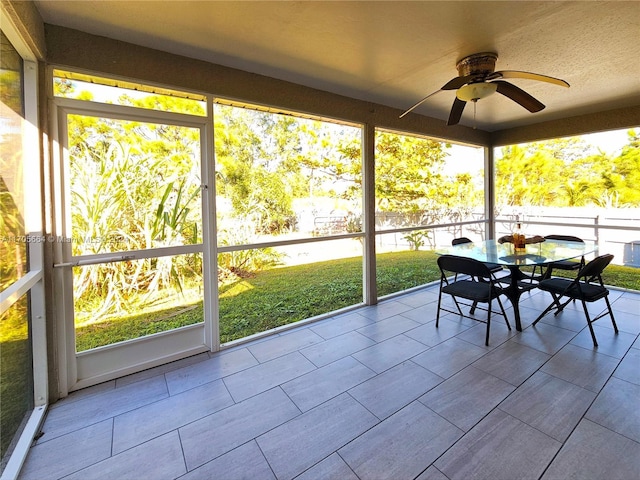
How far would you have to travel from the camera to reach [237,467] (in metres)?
1.49

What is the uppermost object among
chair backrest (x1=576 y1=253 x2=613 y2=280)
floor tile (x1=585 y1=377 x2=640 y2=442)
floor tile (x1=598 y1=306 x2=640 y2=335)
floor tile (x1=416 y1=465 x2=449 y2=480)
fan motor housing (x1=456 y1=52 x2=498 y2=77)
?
fan motor housing (x1=456 y1=52 x2=498 y2=77)

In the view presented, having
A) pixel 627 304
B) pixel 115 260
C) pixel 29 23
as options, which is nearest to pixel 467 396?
pixel 115 260

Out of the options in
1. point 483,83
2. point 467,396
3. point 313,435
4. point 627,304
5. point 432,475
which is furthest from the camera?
point 627,304

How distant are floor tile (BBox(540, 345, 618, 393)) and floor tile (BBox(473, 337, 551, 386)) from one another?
0.08 metres

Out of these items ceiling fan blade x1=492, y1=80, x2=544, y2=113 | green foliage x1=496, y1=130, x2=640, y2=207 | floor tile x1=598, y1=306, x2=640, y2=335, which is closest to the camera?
ceiling fan blade x1=492, y1=80, x2=544, y2=113

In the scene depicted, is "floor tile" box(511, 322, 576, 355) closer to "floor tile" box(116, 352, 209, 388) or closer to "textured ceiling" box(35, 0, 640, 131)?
"textured ceiling" box(35, 0, 640, 131)

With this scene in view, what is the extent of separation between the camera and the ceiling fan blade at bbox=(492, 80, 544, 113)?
2306 mm

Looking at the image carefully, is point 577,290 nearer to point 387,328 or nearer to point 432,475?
point 387,328

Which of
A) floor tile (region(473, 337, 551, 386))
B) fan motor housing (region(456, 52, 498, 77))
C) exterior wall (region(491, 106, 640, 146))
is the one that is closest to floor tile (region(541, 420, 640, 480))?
floor tile (region(473, 337, 551, 386))

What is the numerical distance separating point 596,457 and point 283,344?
2.23m

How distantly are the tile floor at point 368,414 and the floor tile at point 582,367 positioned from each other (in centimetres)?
1

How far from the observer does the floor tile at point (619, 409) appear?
5.49ft

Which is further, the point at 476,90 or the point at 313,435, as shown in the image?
the point at 476,90

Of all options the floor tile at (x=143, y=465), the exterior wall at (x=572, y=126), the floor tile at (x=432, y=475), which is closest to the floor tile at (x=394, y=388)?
the floor tile at (x=432, y=475)
